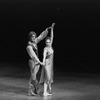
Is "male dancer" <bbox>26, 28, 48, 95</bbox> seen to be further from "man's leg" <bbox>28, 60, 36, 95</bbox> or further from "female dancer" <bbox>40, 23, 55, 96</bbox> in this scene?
"female dancer" <bbox>40, 23, 55, 96</bbox>

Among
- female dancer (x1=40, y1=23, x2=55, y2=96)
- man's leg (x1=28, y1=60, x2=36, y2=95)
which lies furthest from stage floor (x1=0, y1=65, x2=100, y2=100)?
female dancer (x1=40, y1=23, x2=55, y2=96)

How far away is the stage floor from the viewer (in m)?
10.8

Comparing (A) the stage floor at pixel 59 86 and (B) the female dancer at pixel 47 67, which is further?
(B) the female dancer at pixel 47 67

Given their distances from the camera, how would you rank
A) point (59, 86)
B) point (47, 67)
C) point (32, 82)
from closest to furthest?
1. point (47, 67)
2. point (32, 82)
3. point (59, 86)

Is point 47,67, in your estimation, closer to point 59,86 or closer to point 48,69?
point 48,69

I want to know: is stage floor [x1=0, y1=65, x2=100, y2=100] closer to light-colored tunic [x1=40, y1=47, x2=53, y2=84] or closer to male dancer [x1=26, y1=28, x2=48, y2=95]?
male dancer [x1=26, y1=28, x2=48, y2=95]

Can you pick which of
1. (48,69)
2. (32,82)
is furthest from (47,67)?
(32,82)

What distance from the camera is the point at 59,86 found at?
1188 cm

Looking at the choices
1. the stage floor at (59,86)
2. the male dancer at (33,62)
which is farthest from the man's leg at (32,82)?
the stage floor at (59,86)

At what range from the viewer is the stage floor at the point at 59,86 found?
10.8 meters

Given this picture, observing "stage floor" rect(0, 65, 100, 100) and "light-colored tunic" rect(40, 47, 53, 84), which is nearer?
"stage floor" rect(0, 65, 100, 100)

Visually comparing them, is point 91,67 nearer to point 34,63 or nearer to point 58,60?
point 58,60

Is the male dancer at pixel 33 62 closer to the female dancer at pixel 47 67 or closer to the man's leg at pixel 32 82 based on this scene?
the man's leg at pixel 32 82

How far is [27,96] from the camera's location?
10.9m
